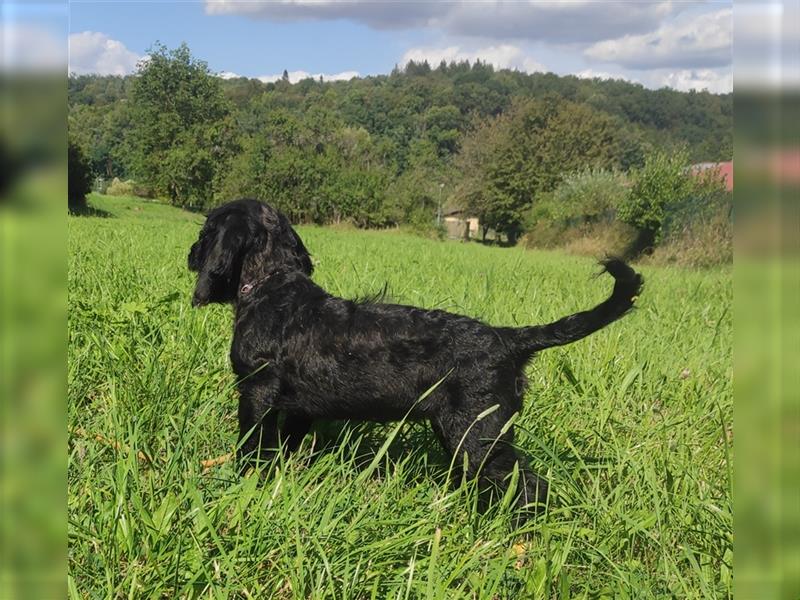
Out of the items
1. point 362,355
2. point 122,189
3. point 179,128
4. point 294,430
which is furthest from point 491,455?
point 122,189

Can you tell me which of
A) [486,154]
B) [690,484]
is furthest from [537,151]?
[690,484]

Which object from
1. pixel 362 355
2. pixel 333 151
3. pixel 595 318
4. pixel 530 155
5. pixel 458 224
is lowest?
pixel 362 355

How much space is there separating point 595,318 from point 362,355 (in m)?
1.11

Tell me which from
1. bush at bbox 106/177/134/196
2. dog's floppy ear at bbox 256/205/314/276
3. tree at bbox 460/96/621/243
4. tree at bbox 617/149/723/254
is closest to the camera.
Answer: dog's floppy ear at bbox 256/205/314/276

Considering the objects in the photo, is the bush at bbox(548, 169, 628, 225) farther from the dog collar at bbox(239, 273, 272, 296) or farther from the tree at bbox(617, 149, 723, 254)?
the dog collar at bbox(239, 273, 272, 296)

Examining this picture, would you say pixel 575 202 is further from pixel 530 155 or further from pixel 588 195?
pixel 530 155

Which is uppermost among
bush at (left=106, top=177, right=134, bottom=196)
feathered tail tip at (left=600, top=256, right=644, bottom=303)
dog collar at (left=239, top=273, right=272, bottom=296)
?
bush at (left=106, top=177, right=134, bottom=196)

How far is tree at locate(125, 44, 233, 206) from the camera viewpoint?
53.0 meters

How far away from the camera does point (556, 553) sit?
2.19 m

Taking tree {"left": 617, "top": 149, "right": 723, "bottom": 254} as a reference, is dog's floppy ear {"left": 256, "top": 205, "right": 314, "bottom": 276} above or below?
below

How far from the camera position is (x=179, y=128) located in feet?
183

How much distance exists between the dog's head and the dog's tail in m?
1.45

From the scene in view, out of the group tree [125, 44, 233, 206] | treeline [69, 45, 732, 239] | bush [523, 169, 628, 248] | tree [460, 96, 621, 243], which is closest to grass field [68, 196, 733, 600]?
bush [523, 169, 628, 248]

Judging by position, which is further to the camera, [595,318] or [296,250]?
[296,250]
